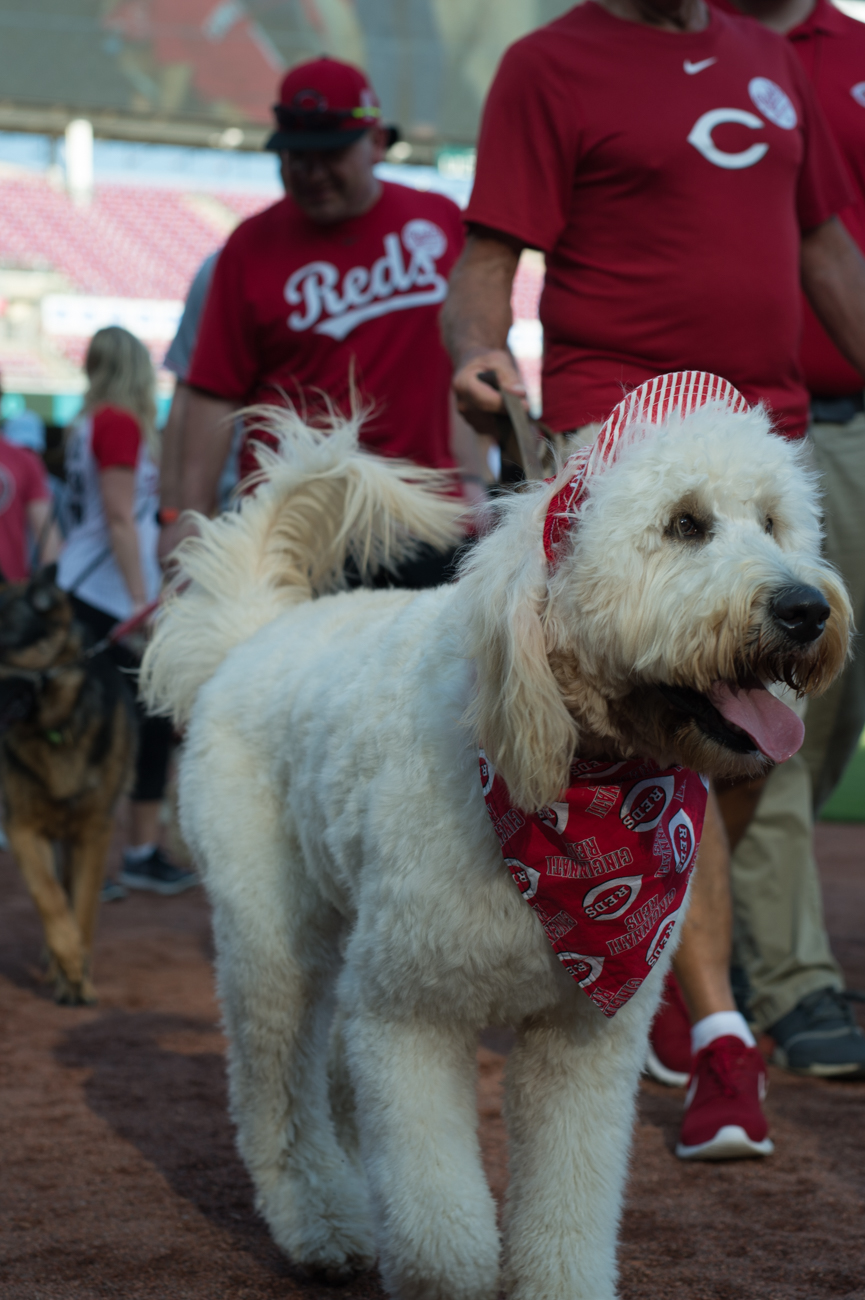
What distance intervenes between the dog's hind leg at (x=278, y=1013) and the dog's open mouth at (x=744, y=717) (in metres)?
0.99

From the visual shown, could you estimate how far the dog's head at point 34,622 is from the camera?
5.56 metres

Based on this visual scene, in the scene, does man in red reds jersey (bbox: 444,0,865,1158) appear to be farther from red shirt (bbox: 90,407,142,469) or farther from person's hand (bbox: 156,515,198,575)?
red shirt (bbox: 90,407,142,469)

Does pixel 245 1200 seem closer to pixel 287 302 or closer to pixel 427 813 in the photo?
pixel 427 813

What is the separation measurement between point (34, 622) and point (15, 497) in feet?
5.05

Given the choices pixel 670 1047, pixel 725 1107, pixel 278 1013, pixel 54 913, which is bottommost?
pixel 54 913

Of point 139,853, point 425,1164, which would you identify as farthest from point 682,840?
point 139,853

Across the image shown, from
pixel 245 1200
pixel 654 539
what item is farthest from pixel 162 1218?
pixel 654 539

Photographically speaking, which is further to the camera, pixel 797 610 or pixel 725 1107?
pixel 725 1107

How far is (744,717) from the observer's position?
180 centimetres

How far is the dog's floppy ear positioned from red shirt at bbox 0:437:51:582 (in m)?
5.43

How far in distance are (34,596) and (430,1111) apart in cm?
408

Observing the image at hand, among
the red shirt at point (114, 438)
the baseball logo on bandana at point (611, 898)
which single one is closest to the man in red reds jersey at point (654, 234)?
the baseball logo on bandana at point (611, 898)

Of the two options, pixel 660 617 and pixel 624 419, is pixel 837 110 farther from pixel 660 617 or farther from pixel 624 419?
pixel 660 617

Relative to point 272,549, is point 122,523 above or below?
below
